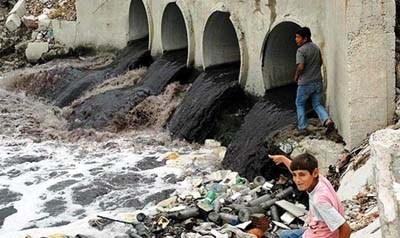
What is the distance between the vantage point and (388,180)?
4148 mm

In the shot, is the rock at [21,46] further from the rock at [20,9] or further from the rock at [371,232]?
the rock at [371,232]

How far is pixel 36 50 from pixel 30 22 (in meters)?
1.04

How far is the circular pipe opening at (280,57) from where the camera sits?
1142 cm

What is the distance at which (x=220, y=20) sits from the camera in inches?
536

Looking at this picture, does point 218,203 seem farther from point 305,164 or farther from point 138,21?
point 138,21

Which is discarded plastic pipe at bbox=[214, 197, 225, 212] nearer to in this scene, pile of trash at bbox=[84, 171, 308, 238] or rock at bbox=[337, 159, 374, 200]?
pile of trash at bbox=[84, 171, 308, 238]

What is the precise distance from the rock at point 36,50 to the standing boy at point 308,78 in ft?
37.3

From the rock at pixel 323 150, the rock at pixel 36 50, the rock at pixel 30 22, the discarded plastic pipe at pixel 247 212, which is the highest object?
the rock at pixel 30 22

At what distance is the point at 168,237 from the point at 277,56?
5.02 meters

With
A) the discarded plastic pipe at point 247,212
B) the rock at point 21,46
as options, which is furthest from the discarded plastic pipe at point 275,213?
the rock at point 21,46

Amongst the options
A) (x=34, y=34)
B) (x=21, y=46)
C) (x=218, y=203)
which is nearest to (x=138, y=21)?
(x=34, y=34)

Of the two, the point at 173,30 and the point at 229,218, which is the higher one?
the point at 173,30

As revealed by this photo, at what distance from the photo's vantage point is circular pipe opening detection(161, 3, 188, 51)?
15922mm

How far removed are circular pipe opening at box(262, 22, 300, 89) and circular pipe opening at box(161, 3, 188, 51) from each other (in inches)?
183
